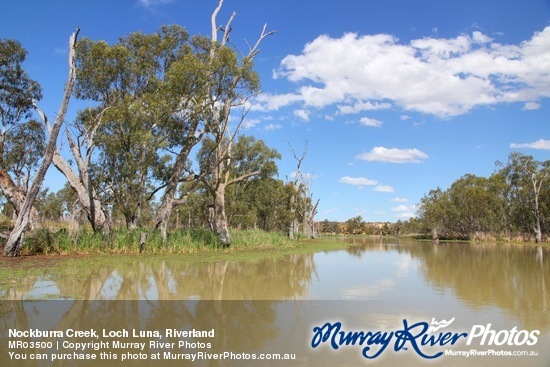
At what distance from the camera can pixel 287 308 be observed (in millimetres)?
7859

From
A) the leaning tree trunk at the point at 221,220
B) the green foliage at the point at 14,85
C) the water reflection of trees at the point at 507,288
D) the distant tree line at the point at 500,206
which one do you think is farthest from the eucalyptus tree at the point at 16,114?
the distant tree line at the point at 500,206

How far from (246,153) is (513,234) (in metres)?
36.3

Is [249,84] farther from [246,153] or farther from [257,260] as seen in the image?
[246,153]

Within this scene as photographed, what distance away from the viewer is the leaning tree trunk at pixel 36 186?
603 inches

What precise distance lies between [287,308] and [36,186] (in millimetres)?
12963

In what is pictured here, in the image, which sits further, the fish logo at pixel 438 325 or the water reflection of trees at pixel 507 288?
the water reflection of trees at pixel 507 288

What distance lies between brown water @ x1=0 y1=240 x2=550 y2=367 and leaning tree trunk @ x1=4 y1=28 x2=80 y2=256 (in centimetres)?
397

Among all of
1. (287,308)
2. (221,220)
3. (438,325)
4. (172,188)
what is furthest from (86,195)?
(438,325)

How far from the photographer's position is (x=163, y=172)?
23469 millimetres

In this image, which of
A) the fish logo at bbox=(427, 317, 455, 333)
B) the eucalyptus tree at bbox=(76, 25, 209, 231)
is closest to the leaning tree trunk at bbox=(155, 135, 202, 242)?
the eucalyptus tree at bbox=(76, 25, 209, 231)

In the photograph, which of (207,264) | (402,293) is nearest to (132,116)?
(207,264)

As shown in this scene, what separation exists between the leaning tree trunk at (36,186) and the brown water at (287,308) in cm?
397

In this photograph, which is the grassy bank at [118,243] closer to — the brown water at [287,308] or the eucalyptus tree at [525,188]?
the brown water at [287,308]

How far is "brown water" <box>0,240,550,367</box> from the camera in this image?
548cm
